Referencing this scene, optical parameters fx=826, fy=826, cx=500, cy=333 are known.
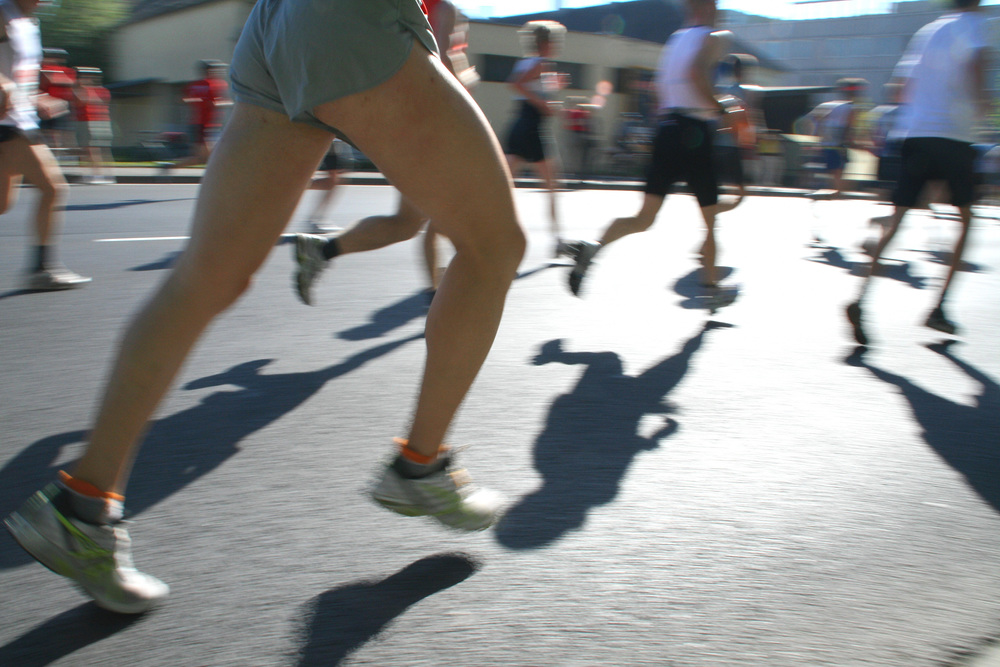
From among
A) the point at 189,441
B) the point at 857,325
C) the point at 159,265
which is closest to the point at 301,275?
the point at 189,441

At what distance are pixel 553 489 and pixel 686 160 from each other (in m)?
2.78

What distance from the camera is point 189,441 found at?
253cm

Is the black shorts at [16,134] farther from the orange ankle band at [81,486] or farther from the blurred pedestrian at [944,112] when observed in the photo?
the blurred pedestrian at [944,112]

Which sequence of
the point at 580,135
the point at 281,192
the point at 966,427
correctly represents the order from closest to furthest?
the point at 281,192 < the point at 966,427 < the point at 580,135

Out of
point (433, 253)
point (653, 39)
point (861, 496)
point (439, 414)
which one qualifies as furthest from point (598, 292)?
point (653, 39)

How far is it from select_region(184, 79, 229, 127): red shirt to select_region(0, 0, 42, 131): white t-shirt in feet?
25.3

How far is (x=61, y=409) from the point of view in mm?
2805

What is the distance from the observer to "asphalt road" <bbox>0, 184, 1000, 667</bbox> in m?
1.58

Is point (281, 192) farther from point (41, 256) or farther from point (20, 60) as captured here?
point (41, 256)

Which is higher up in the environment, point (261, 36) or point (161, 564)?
point (261, 36)

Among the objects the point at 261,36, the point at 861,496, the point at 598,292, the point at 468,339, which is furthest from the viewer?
the point at 598,292

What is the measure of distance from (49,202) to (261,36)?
3.60 meters

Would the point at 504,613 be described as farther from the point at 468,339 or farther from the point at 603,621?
the point at 468,339

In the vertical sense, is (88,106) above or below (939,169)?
below
